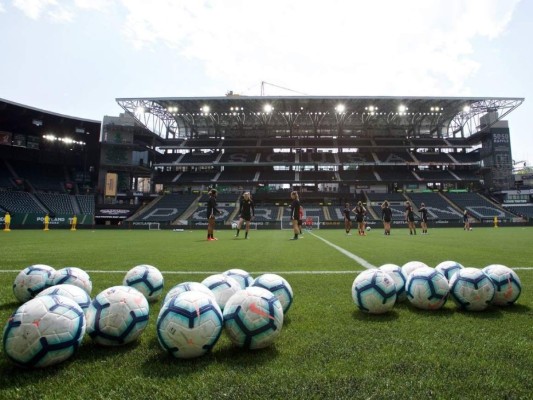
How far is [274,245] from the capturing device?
11523mm

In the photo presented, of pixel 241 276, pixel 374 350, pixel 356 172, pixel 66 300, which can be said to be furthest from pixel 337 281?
pixel 356 172

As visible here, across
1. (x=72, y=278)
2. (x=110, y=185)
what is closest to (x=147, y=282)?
(x=72, y=278)

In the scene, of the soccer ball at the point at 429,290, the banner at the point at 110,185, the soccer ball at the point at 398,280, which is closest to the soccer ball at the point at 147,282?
the soccer ball at the point at 398,280

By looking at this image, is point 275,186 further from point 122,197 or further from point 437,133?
point 437,133

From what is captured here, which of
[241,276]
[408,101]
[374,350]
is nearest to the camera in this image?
[374,350]

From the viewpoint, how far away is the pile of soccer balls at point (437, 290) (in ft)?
10.7

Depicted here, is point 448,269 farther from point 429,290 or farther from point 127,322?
point 127,322

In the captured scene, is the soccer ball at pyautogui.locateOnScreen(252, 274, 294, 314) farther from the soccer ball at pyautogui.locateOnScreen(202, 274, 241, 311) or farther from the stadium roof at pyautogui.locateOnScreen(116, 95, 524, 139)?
the stadium roof at pyautogui.locateOnScreen(116, 95, 524, 139)

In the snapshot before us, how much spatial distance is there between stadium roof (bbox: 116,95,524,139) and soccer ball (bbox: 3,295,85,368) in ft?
155

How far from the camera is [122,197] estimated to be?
50719 millimetres

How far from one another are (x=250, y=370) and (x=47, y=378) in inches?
→ 46.4

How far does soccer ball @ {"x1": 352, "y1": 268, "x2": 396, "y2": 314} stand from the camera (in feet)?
10.6

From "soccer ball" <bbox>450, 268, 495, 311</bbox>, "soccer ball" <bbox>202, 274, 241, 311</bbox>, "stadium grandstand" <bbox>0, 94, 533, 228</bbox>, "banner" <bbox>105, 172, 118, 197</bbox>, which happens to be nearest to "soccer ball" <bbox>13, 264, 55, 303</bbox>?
"soccer ball" <bbox>202, 274, 241, 311</bbox>

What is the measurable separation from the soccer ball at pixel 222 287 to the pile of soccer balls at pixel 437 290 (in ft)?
3.93
